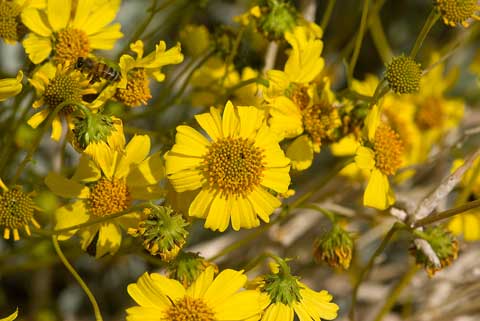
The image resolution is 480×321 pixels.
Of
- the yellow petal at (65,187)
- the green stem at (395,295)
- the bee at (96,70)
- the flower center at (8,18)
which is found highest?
the flower center at (8,18)

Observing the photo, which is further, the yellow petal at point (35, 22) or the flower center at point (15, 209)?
the yellow petal at point (35, 22)

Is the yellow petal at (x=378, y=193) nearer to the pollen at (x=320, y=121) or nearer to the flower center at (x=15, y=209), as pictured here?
the pollen at (x=320, y=121)

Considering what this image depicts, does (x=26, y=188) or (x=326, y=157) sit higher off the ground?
(x=326, y=157)

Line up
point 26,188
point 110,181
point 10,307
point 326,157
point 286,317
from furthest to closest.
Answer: point 326,157
point 10,307
point 26,188
point 110,181
point 286,317

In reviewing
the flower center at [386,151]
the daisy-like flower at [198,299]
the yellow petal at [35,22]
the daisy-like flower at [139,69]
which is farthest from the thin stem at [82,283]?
the flower center at [386,151]

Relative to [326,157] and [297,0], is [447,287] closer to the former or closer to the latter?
[326,157]

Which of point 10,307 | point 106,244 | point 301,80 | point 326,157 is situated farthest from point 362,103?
point 10,307

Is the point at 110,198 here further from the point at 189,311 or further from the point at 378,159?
the point at 378,159
